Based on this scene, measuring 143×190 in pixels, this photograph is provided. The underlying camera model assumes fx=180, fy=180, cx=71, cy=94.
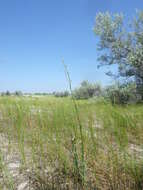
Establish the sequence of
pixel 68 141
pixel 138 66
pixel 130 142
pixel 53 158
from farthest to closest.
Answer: pixel 138 66 < pixel 130 142 < pixel 68 141 < pixel 53 158

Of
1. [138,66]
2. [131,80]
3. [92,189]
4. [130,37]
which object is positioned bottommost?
[92,189]

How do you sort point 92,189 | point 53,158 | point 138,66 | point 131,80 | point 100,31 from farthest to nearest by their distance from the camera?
point 100,31 < point 131,80 < point 138,66 < point 53,158 < point 92,189

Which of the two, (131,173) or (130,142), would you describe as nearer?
(131,173)

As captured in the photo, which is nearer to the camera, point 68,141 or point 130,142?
point 68,141

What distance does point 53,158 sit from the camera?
3.44 ft

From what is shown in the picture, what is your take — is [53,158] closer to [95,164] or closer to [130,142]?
[95,164]

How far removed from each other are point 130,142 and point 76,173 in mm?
731

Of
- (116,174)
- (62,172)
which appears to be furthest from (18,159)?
(116,174)

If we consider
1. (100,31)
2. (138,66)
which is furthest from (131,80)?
(100,31)

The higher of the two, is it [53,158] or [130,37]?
[130,37]

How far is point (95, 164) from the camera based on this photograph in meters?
0.99

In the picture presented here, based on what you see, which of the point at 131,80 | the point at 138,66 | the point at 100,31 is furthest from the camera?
the point at 100,31

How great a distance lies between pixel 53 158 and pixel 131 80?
10007 millimetres

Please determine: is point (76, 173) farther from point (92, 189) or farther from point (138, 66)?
point (138, 66)
